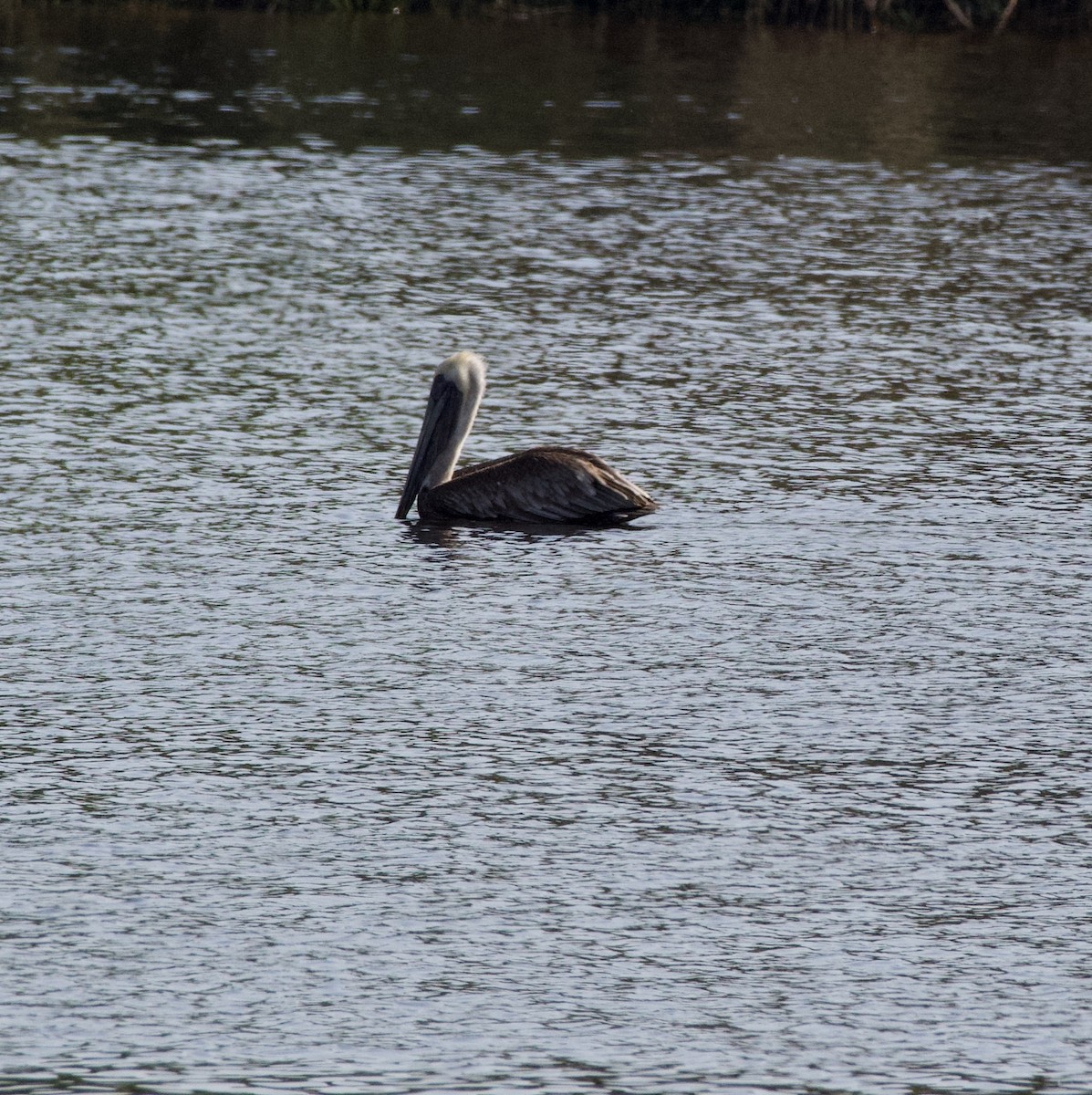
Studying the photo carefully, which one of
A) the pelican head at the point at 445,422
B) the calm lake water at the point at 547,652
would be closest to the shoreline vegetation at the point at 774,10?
the calm lake water at the point at 547,652

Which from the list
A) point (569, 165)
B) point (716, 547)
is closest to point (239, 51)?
point (569, 165)

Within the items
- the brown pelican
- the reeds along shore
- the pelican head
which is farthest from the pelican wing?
the reeds along shore

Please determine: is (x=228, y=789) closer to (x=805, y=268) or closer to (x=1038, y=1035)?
(x=1038, y=1035)

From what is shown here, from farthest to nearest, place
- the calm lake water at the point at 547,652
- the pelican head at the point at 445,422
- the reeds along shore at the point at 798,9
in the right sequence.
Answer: the reeds along shore at the point at 798,9, the pelican head at the point at 445,422, the calm lake water at the point at 547,652

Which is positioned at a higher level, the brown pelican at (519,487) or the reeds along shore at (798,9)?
the reeds along shore at (798,9)

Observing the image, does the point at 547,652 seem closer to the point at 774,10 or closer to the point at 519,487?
the point at 519,487

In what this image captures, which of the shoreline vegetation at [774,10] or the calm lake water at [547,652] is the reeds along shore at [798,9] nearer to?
the shoreline vegetation at [774,10]

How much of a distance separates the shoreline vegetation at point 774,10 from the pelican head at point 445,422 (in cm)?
1777

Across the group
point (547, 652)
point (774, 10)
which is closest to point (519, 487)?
point (547, 652)

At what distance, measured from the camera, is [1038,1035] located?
443 centimetres

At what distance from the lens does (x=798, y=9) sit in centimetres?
2616

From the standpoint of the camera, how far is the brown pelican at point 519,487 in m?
8.45

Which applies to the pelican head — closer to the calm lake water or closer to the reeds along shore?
the calm lake water

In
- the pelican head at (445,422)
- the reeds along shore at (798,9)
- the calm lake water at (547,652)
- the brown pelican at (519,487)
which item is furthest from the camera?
the reeds along shore at (798,9)
